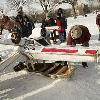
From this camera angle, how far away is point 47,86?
24.4 ft

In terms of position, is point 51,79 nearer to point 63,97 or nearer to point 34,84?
point 34,84

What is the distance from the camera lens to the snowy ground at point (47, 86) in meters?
6.77

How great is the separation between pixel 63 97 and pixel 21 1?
134 ft

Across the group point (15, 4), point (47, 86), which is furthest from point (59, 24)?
point (15, 4)

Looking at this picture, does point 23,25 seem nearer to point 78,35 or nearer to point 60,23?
point 60,23

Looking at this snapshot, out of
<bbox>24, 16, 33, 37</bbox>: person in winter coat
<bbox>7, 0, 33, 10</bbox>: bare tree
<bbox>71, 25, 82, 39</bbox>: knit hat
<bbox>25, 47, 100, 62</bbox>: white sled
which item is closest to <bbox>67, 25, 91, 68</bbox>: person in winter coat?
<bbox>71, 25, 82, 39</bbox>: knit hat

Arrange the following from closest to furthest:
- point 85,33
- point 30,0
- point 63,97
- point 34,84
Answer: point 63,97 → point 34,84 → point 85,33 → point 30,0

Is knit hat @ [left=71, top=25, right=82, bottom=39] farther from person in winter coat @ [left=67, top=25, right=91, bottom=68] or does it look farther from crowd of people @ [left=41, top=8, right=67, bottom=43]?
crowd of people @ [left=41, top=8, right=67, bottom=43]

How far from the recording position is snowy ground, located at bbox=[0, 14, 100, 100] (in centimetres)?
677

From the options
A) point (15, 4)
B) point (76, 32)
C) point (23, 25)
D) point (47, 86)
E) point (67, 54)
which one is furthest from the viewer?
point (15, 4)

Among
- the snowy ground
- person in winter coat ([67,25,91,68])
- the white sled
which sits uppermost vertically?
person in winter coat ([67,25,91,68])

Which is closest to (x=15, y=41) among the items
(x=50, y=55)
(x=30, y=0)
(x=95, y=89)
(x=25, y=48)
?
(x=25, y=48)

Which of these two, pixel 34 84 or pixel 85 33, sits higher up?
pixel 85 33

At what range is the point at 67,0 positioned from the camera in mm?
45531
